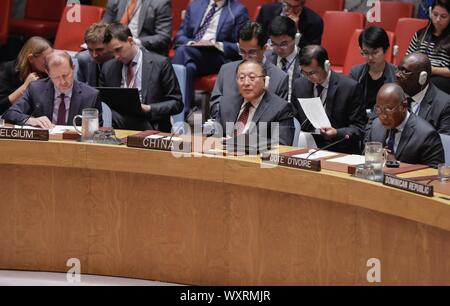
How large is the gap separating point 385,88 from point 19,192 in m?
1.80

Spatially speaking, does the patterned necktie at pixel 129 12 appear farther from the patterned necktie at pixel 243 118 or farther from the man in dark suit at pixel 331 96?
the patterned necktie at pixel 243 118

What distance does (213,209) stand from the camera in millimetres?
4602

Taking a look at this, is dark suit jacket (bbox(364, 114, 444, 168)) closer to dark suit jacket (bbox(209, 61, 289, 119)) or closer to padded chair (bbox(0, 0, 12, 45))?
dark suit jacket (bbox(209, 61, 289, 119))

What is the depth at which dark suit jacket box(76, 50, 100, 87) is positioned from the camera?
20.6 ft

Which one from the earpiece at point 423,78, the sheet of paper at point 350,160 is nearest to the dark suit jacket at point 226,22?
the earpiece at point 423,78

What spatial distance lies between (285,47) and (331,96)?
23.8 inches

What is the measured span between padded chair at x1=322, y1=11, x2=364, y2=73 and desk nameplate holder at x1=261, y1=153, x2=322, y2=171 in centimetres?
303

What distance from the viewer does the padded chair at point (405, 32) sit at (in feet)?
22.7

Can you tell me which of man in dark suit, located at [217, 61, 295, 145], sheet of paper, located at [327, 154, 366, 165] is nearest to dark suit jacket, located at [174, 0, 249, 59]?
man in dark suit, located at [217, 61, 295, 145]

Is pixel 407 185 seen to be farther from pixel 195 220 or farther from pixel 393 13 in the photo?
pixel 393 13

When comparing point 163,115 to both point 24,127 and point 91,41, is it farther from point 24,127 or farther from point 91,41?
point 24,127

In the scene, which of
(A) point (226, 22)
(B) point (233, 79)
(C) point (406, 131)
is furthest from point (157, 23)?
(C) point (406, 131)

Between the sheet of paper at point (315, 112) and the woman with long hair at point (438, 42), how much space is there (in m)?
1.23
